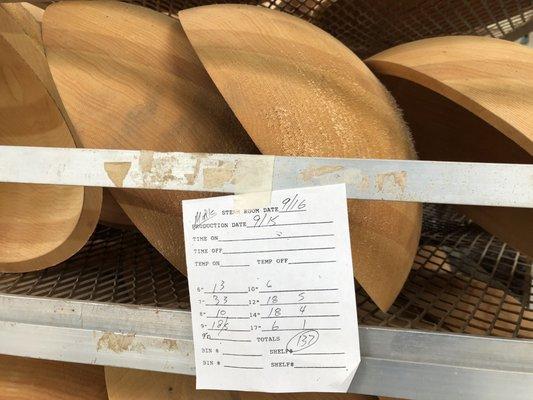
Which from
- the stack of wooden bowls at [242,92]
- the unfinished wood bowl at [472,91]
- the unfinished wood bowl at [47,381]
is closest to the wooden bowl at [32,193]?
the stack of wooden bowls at [242,92]

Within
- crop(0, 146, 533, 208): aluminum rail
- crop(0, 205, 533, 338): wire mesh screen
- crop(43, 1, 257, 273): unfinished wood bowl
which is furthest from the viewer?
crop(0, 205, 533, 338): wire mesh screen

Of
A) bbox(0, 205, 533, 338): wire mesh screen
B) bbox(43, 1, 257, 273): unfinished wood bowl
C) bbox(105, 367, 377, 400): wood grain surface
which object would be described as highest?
bbox(43, 1, 257, 273): unfinished wood bowl

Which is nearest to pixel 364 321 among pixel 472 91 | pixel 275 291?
pixel 275 291

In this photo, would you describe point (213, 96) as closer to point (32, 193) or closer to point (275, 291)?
point (275, 291)

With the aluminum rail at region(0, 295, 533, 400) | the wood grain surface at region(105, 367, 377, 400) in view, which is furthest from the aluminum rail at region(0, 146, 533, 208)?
the wood grain surface at region(105, 367, 377, 400)

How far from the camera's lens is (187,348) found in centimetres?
50

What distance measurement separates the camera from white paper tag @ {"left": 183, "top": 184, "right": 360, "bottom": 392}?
0.42 meters

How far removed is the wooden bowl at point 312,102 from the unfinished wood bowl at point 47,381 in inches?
17.9

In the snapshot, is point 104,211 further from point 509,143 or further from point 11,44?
point 509,143

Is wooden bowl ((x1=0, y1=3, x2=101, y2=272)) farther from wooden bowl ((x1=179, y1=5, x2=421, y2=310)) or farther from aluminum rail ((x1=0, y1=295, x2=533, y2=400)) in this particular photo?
wooden bowl ((x1=179, y1=5, x2=421, y2=310))

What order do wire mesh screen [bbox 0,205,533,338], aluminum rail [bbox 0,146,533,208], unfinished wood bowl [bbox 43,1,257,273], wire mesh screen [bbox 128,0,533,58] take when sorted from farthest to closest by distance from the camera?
wire mesh screen [bbox 128,0,533,58]
wire mesh screen [bbox 0,205,533,338]
unfinished wood bowl [bbox 43,1,257,273]
aluminum rail [bbox 0,146,533,208]

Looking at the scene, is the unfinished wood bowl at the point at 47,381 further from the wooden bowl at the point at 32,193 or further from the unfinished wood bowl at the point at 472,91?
the unfinished wood bowl at the point at 472,91

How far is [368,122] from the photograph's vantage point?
0.49m

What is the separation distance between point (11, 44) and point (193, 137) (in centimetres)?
23
